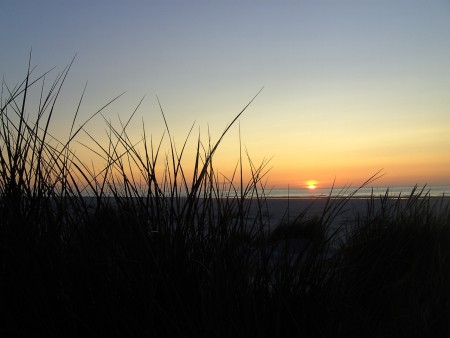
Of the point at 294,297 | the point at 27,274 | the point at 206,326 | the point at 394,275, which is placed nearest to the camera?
the point at 206,326

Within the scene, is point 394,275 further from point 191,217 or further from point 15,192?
point 15,192

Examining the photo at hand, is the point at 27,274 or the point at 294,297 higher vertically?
the point at 27,274

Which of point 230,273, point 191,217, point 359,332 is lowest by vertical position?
point 359,332

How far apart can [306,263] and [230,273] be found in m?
0.26

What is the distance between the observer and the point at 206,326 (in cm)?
101

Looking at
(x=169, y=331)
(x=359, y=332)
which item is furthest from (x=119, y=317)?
(x=359, y=332)

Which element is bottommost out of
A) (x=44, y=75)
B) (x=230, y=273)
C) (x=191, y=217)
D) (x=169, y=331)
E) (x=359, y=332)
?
(x=359, y=332)

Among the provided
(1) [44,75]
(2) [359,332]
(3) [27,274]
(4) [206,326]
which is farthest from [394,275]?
(1) [44,75]

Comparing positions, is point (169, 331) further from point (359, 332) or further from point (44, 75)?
point (44, 75)

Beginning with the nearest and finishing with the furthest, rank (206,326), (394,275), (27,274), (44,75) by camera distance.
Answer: (206,326) → (27,274) → (44,75) → (394,275)

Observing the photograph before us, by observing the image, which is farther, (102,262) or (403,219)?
(403,219)

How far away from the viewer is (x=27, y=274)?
3.67ft

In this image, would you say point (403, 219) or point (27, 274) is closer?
point (27, 274)

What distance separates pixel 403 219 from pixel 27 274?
206 cm
